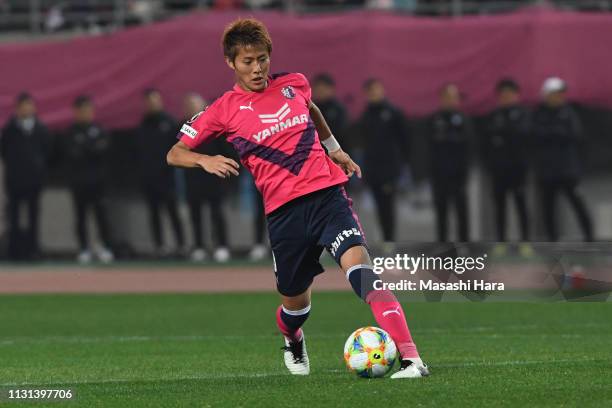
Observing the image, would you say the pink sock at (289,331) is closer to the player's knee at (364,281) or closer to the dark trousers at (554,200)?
the player's knee at (364,281)

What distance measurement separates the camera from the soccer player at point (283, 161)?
8867 millimetres

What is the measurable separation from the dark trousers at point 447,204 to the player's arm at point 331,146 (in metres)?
12.3

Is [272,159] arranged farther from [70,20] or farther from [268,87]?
[70,20]

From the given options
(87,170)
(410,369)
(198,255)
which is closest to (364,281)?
(410,369)

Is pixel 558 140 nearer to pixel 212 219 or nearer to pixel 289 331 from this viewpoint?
pixel 212 219

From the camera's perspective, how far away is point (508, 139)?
70.3ft

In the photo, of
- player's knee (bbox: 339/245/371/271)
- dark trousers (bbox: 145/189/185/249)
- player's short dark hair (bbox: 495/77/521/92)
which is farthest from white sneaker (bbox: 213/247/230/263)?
player's knee (bbox: 339/245/371/271)

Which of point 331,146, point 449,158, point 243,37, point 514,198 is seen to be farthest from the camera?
Answer: point 514,198

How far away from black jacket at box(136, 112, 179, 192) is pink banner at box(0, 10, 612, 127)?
0.66 metres

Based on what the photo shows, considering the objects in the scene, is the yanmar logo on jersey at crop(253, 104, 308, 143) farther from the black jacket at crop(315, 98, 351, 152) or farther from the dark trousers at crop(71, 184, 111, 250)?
the dark trousers at crop(71, 184, 111, 250)

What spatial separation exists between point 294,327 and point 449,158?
12.6m

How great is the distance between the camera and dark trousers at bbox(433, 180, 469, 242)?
71.8ft

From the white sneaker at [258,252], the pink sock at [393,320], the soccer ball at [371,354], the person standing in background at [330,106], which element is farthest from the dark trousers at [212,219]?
the pink sock at [393,320]

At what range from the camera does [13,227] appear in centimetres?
2331
